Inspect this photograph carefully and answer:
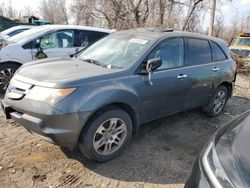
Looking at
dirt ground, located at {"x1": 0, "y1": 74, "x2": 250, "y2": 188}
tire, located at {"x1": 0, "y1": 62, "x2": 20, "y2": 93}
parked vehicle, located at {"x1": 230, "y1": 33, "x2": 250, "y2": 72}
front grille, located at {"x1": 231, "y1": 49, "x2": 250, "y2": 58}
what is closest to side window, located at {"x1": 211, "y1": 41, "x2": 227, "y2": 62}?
dirt ground, located at {"x1": 0, "y1": 74, "x2": 250, "y2": 188}

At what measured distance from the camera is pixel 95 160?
3750 mm

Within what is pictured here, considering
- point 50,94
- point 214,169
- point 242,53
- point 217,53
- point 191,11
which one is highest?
point 191,11

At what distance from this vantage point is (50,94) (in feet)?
10.9

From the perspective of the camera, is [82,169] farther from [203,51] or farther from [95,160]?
[203,51]

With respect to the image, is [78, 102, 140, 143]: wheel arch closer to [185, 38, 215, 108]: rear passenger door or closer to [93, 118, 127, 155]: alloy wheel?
[93, 118, 127, 155]: alloy wheel

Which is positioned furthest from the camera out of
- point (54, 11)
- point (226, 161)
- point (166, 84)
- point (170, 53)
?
point (54, 11)

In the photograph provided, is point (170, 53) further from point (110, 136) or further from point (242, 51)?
point (242, 51)

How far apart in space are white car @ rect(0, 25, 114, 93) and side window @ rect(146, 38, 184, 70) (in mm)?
3673

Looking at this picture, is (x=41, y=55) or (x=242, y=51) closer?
(x=41, y=55)

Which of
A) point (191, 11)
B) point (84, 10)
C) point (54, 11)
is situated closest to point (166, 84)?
point (191, 11)

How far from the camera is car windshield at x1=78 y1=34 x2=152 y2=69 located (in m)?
4.12

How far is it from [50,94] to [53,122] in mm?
316

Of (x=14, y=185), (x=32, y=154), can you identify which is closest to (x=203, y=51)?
(x=32, y=154)

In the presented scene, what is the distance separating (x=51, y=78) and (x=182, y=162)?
2048mm
